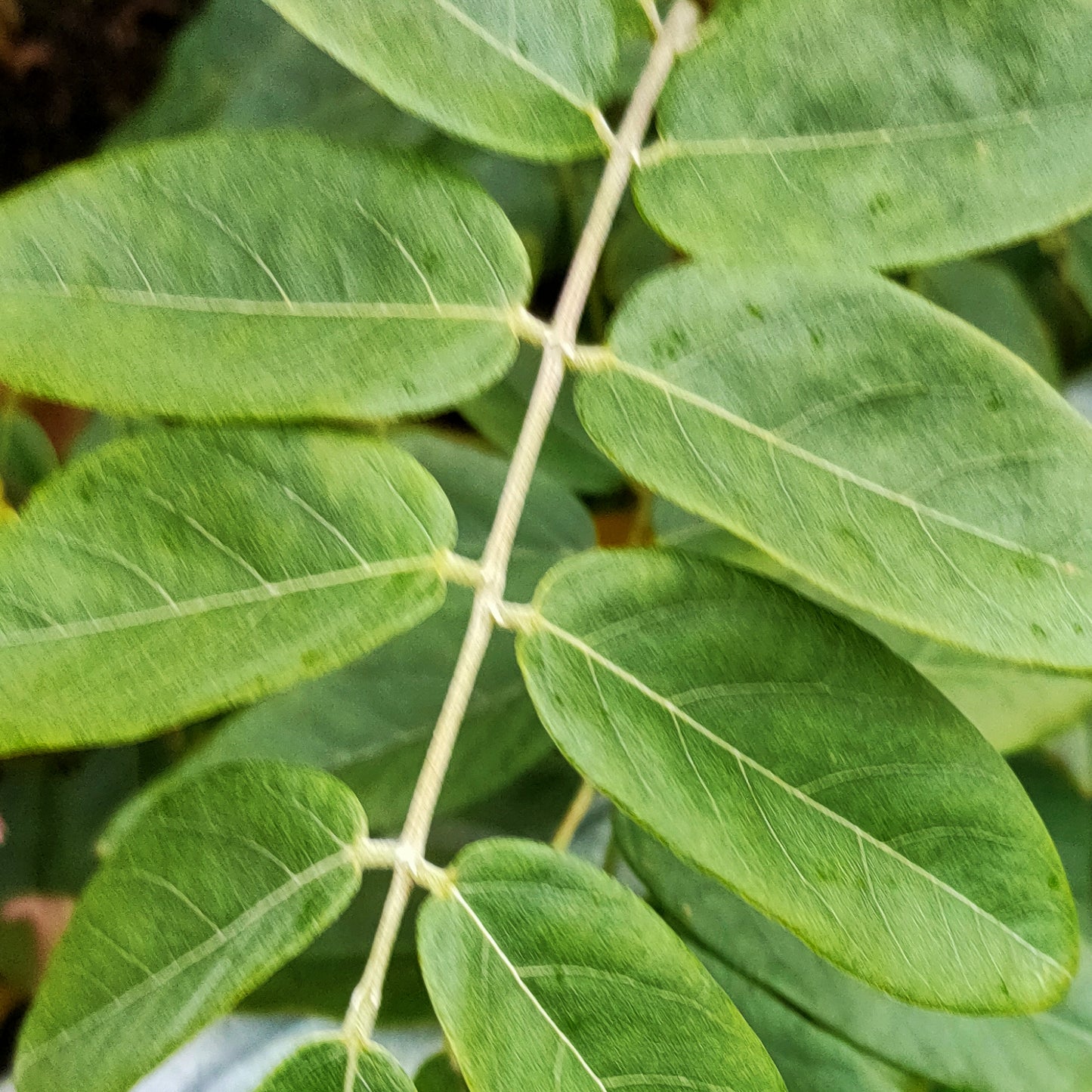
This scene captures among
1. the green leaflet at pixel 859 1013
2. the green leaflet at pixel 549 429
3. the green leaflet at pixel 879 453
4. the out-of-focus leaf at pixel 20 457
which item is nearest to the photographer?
the green leaflet at pixel 879 453

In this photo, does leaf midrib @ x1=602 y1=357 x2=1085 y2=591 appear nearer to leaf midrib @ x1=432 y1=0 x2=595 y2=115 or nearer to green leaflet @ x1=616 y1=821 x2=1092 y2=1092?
Answer: leaf midrib @ x1=432 y1=0 x2=595 y2=115

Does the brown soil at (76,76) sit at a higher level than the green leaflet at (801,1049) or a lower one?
higher

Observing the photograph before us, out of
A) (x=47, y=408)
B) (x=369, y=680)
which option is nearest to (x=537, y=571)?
(x=369, y=680)

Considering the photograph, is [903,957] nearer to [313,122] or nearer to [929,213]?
[929,213]

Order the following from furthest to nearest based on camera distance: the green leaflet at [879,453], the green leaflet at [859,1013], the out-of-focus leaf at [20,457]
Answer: the out-of-focus leaf at [20,457], the green leaflet at [859,1013], the green leaflet at [879,453]

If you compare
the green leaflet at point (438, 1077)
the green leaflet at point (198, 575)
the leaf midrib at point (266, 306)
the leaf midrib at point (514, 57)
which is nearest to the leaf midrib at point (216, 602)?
the green leaflet at point (198, 575)

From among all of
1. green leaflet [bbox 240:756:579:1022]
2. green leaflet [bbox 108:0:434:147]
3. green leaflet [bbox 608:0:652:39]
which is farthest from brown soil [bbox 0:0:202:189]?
green leaflet [bbox 240:756:579:1022]

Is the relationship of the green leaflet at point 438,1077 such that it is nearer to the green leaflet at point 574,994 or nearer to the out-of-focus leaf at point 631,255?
the green leaflet at point 574,994
